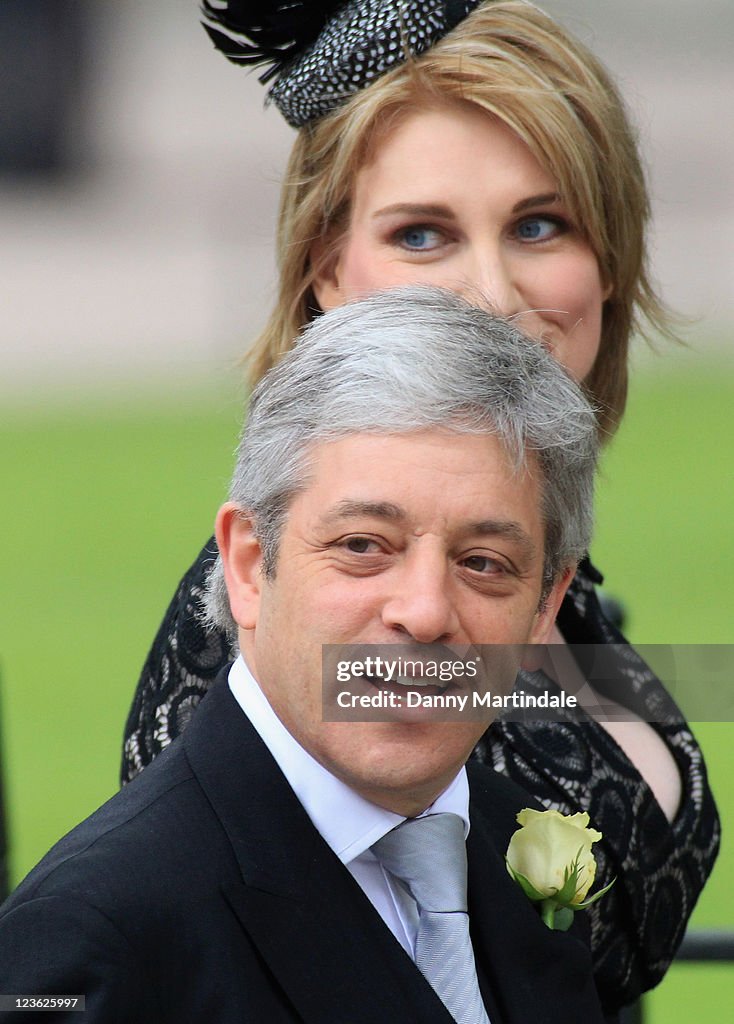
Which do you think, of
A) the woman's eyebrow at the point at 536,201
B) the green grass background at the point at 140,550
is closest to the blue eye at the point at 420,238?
the woman's eyebrow at the point at 536,201

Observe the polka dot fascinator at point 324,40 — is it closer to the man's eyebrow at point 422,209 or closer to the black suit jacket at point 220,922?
the man's eyebrow at point 422,209

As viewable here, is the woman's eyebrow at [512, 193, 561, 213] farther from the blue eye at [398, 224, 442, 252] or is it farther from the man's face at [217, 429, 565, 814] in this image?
the man's face at [217, 429, 565, 814]

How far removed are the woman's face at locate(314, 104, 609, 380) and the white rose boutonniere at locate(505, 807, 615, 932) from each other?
65 centimetres

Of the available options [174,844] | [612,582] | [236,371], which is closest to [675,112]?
[612,582]

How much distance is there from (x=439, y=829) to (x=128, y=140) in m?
18.7

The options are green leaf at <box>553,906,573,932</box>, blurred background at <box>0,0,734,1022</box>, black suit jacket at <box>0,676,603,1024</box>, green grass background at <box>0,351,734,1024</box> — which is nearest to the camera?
black suit jacket at <box>0,676,603,1024</box>

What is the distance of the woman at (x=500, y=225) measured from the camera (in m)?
2.10

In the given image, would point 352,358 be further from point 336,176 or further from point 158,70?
point 158,70

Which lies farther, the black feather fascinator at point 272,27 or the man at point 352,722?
the black feather fascinator at point 272,27

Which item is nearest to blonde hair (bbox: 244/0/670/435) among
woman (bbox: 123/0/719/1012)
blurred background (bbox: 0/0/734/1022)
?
woman (bbox: 123/0/719/1012)

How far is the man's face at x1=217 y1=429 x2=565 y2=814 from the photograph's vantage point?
1542mm

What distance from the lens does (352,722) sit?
1544 mm

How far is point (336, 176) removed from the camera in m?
2.19

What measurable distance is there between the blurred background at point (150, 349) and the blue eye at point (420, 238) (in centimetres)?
427
